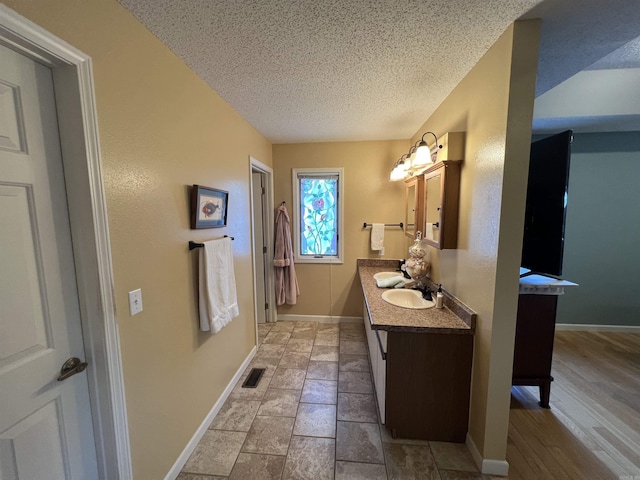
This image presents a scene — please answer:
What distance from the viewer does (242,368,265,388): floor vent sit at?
7.38ft

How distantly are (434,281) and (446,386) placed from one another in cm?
95

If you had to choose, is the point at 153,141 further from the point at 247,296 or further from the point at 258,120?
the point at 247,296

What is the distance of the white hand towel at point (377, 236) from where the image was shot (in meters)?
3.28

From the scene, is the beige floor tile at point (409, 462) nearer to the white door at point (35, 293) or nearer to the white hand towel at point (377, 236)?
the white door at point (35, 293)

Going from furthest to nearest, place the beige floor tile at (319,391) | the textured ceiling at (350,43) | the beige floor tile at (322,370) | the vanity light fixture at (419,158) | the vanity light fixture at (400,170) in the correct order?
the vanity light fixture at (400,170) < the beige floor tile at (322,370) < the beige floor tile at (319,391) < the vanity light fixture at (419,158) < the textured ceiling at (350,43)

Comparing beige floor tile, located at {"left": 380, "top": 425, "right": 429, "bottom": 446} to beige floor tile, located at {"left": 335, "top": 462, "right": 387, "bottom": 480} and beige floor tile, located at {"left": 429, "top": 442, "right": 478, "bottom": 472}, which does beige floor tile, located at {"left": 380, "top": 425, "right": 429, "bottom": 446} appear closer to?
beige floor tile, located at {"left": 429, "top": 442, "right": 478, "bottom": 472}

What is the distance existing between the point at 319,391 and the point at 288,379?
0.34m

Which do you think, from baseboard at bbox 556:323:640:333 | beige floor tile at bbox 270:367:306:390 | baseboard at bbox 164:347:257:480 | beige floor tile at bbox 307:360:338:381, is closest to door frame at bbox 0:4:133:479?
baseboard at bbox 164:347:257:480

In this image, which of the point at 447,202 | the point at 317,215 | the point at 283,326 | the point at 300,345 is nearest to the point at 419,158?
the point at 447,202

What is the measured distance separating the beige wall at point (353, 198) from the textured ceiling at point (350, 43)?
3.66 feet

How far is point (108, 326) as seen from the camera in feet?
3.34

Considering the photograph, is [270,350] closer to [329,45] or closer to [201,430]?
[201,430]

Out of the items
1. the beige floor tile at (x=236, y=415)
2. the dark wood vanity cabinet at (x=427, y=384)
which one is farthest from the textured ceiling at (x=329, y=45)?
the beige floor tile at (x=236, y=415)

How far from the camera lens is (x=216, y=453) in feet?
5.22
